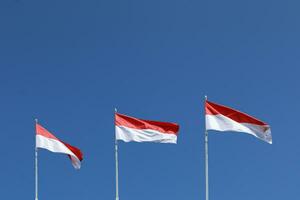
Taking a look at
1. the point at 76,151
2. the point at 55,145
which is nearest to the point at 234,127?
the point at 76,151

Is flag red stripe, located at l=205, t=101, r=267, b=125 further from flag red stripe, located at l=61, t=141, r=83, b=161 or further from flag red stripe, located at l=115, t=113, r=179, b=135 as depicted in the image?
flag red stripe, located at l=61, t=141, r=83, b=161

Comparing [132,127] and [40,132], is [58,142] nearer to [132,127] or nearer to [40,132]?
[40,132]

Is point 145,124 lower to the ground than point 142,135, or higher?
higher

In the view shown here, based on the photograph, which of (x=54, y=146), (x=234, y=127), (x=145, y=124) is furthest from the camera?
(x=54, y=146)

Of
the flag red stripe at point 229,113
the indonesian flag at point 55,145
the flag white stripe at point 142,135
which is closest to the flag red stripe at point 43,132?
the indonesian flag at point 55,145

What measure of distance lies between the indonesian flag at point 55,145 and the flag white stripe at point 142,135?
4.67 meters

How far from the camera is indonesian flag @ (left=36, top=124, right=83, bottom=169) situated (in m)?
66.4

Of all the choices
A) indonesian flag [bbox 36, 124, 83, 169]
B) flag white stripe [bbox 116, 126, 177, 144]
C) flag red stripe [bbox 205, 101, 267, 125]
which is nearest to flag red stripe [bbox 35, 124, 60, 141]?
indonesian flag [bbox 36, 124, 83, 169]

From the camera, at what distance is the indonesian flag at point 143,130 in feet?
205

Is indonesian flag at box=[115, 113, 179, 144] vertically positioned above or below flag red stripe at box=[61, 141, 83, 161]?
above

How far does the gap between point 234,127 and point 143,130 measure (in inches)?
317

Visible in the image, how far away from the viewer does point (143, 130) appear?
63500 mm

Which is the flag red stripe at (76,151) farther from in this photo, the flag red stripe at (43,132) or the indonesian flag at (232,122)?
the indonesian flag at (232,122)

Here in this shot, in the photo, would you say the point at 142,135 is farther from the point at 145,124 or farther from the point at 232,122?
the point at 232,122
